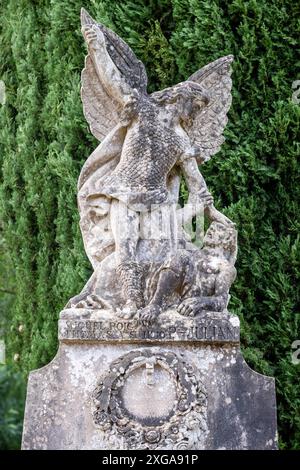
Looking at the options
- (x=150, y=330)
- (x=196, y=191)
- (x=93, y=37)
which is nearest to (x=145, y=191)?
(x=196, y=191)

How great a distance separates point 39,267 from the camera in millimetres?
8914

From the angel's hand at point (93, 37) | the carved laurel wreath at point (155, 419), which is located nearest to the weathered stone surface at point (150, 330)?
the carved laurel wreath at point (155, 419)

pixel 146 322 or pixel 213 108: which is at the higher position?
pixel 213 108

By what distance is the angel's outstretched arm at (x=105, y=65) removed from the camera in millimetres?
6094

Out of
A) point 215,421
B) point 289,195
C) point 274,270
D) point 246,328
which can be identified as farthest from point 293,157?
point 215,421

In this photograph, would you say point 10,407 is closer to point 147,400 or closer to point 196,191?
point 196,191

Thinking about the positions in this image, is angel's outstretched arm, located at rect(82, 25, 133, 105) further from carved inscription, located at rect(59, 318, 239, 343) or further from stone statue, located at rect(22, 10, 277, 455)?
carved inscription, located at rect(59, 318, 239, 343)

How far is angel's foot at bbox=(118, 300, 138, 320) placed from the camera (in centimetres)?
538

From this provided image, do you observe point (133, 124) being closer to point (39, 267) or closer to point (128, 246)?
point (128, 246)

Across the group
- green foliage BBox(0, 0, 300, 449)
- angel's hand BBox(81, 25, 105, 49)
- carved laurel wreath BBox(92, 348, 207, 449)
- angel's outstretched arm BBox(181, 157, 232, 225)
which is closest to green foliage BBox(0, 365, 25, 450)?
green foliage BBox(0, 0, 300, 449)

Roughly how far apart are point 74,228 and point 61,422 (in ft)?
11.3

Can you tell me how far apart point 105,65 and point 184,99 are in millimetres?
592

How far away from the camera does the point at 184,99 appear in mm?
6156

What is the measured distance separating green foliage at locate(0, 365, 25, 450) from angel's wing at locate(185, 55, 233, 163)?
642 cm
